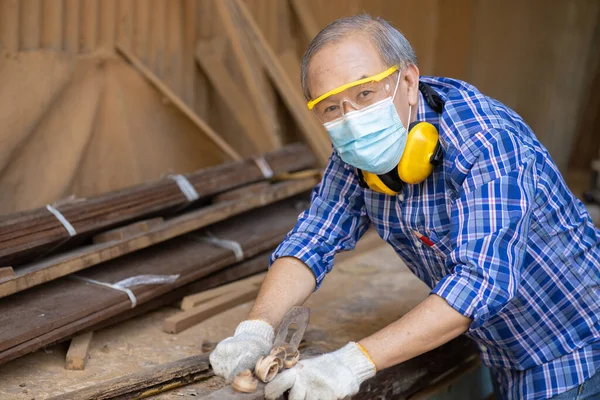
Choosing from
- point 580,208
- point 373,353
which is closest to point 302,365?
point 373,353

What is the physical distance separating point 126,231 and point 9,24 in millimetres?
1207

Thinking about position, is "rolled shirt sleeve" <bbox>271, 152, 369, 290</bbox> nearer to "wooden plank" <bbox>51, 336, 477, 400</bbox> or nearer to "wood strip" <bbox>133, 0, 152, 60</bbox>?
"wooden plank" <bbox>51, 336, 477, 400</bbox>

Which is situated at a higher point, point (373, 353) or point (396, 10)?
point (396, 10)

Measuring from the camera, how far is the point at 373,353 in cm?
206

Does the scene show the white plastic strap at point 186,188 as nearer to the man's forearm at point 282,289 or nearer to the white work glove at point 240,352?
the man's forearm at point 282,289

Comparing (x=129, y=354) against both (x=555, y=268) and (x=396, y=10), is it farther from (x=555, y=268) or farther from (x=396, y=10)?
(x=396, y=10)

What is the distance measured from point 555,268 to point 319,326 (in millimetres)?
1163

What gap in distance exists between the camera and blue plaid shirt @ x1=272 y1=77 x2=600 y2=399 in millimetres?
2080

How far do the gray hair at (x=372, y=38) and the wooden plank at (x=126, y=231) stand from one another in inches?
48.7

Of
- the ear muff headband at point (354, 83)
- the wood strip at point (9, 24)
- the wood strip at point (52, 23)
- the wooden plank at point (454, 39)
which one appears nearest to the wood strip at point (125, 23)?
the wood strip at point (52, 23)

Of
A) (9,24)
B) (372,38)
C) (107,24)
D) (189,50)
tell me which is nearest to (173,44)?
(189,50)

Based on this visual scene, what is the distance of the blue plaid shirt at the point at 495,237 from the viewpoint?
81.9 inches

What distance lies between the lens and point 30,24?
363 centimetres

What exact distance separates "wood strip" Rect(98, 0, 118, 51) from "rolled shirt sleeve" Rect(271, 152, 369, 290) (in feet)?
6.18
